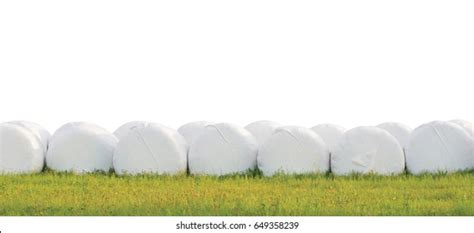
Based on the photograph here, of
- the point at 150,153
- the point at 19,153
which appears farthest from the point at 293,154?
the point at 19,153

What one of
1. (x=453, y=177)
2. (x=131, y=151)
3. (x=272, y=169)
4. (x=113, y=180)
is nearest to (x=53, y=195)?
(x=113, y=180)

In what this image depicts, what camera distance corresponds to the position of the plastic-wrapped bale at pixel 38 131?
14.3m

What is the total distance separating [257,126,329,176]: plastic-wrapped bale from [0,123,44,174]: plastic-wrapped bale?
326cm

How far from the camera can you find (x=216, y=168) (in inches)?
519

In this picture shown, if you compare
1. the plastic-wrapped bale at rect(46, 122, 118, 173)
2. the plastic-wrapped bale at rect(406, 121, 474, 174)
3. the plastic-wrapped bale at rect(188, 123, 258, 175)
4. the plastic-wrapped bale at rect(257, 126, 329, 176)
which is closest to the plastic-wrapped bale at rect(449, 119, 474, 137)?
the plastic-wrapped bale at rect(406, 121, 474, 174)

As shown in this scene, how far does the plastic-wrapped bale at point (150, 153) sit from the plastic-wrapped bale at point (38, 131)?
4.92 ft

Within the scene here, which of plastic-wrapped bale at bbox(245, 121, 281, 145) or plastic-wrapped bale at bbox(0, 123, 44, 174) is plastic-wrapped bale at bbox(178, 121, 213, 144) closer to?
plastic-wrapped bale at bbox(245, 121, 281, 145)

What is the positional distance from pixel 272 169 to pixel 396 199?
8.68 ft

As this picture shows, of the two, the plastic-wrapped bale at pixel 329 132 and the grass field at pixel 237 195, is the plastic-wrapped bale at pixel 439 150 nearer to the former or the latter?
the grass field at pixel 237 195

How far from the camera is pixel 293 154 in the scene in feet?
42.8

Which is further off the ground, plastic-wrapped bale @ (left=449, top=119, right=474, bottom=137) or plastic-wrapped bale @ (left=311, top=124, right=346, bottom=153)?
plastic-wrapped bale @ (left=449, top=119, right=474, bottom=137)

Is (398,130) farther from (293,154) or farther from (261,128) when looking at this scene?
(293,154)

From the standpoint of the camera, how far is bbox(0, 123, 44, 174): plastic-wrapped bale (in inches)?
542

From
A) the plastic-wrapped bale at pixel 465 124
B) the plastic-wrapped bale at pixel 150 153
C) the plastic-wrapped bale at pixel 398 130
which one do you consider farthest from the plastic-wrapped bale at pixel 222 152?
the plastic-wrapped bale at pixel 465 124
